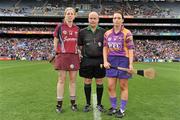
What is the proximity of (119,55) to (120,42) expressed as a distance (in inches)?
12.1

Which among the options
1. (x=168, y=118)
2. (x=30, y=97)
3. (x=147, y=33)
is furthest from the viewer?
(x=147, y=33)

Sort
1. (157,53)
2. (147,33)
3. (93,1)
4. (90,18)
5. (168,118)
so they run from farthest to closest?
(93,1), (147,33), (157,53), (90,18), (168,118)

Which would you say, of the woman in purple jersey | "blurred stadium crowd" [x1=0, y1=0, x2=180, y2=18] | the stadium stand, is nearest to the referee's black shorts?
the woman in purple jersey

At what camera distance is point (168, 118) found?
8273 millimetres

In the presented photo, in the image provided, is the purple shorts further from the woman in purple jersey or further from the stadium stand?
the stadium stand

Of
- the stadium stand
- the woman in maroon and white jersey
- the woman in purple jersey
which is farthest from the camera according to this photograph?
the stadium stand

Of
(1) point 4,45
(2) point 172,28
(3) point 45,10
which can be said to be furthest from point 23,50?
(2) point 172,28

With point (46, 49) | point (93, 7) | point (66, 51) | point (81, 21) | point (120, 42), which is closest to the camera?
point (120, 42)

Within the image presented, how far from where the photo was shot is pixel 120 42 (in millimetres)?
8539

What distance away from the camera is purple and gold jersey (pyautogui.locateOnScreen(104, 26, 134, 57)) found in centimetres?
854

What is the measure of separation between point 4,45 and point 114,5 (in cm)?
2161

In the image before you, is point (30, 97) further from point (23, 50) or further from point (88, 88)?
point (23, 50)

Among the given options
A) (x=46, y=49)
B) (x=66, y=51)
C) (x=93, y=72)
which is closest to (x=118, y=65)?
(x=93, y=72)

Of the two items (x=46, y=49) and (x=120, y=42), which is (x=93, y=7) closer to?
(x=46, y=49)
